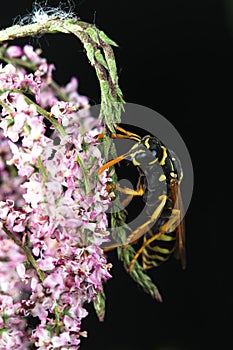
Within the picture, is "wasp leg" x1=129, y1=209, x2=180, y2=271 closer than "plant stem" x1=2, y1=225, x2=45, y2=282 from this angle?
No

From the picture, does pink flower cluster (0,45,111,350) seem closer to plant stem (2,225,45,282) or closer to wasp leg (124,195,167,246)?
plant stem (2,225,45,282)

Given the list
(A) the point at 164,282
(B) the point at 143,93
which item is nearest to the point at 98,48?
(B) the point at 143,93

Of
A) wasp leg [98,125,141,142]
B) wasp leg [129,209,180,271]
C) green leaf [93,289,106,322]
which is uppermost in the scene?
wasp leg [98,125,141,142]

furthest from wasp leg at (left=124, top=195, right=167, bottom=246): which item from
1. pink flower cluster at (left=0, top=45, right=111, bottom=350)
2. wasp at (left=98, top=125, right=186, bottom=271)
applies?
pink flower cluster at (left=0, top=45, right=111, bottom=350)

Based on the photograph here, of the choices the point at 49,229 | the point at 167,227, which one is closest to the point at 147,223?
the point at 167,227

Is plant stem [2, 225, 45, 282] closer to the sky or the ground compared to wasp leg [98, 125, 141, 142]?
closer to the ground

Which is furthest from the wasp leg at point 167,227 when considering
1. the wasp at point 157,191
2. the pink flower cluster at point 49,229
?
the pink flower cluster at point 49,229

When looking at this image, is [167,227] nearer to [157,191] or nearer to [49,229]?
[157,191]

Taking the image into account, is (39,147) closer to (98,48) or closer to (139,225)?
(98,48)

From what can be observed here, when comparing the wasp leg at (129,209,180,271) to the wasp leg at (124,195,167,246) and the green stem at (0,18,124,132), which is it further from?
the green stem at (0,18,124,132)
